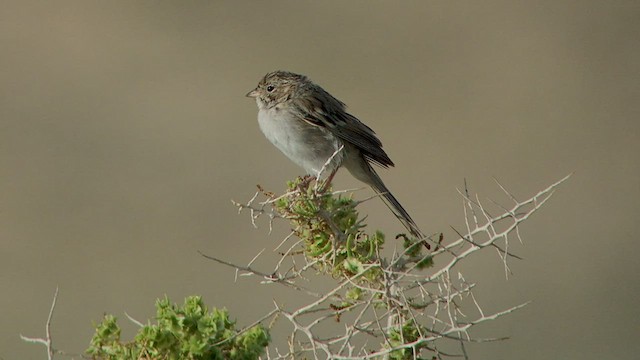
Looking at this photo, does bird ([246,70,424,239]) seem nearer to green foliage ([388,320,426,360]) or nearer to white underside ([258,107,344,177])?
white underside ([258,107,344,177])

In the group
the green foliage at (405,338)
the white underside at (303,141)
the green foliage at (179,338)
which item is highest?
the white underside at (303,141)

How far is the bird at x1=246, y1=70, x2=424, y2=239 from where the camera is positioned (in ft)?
20.4

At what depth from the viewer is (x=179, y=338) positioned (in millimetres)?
2740

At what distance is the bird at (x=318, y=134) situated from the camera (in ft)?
20.4

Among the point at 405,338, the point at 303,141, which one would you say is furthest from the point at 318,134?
the point at 405,338

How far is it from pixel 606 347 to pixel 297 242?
7717 mm

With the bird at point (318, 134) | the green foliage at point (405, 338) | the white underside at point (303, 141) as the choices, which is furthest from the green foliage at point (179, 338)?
the white underside at point (303, 141)

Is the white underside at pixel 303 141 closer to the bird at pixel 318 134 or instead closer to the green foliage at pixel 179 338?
the bird at pixel 318 134

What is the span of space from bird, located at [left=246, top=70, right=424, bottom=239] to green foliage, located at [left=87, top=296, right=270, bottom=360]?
328 centimetres

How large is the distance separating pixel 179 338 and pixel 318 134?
3687 millimetres

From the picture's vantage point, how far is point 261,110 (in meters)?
6.67

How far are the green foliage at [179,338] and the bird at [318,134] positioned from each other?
328 centimetres

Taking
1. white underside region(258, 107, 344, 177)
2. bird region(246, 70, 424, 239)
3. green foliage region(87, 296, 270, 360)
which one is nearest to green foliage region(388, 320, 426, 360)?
A: green foliage region(87, 296, 270, 360)

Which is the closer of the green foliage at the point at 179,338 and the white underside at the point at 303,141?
the green foliage at the point at 179,338
